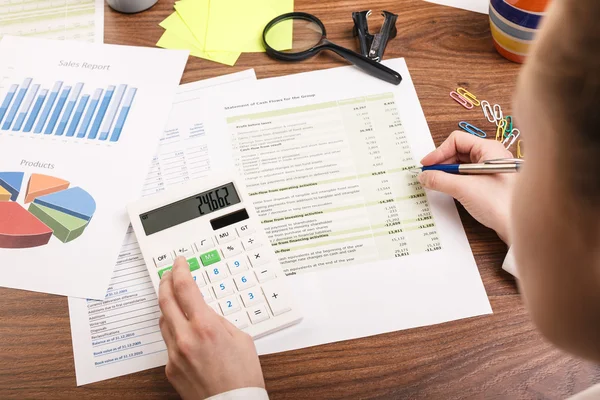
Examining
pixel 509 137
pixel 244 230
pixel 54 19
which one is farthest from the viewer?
pixel 54 19

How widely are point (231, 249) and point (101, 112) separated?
0.99ft

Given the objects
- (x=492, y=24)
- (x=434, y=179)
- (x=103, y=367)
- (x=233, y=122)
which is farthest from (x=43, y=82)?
(x=492, y=24)

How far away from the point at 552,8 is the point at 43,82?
2.36 feet

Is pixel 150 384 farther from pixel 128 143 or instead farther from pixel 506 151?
pixel 506 151

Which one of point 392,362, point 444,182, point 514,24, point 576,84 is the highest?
point 576,84

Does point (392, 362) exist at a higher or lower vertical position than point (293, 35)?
lower

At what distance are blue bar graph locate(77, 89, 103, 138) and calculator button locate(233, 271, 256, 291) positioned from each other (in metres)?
0.32

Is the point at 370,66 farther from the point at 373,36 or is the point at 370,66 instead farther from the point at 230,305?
the point at 230,305

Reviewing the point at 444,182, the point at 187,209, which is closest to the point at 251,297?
the point at 187,209

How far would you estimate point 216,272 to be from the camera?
0.65 metres

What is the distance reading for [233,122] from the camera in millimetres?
783

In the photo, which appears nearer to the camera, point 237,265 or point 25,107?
point 237,265

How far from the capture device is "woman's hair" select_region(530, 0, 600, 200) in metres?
0.31

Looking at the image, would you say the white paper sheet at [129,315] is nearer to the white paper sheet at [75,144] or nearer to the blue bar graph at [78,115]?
the white paper sheet at [75,144]
